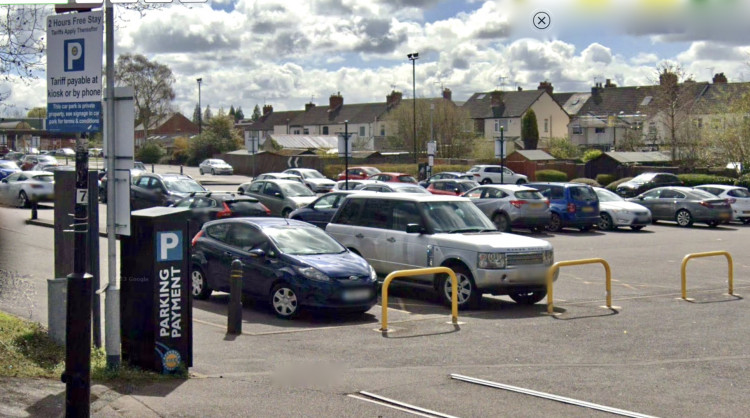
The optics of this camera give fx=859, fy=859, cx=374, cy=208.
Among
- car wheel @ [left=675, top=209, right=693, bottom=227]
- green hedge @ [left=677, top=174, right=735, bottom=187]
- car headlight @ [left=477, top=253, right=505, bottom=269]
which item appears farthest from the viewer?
green hedge @ [left=677, top=174, right=735, bottom=187]

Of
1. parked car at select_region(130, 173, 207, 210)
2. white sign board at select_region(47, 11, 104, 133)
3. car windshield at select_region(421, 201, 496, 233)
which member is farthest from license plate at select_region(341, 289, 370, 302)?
parked car at select_region(130, 173, 207, 210)

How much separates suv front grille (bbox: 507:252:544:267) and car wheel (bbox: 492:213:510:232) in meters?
14.1

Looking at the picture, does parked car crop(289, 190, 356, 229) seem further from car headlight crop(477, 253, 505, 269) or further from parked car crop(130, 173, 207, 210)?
car headlight crop(477, 253, 505, 269)

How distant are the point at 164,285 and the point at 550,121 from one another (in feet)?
277

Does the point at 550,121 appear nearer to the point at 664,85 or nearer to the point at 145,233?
the point at 664,85

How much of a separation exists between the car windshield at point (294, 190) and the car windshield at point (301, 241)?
1490 centimetres

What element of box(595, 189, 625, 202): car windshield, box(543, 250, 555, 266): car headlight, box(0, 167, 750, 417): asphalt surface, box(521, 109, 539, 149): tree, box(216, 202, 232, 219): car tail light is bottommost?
box(0, 167, 750, 417): asphalt surface

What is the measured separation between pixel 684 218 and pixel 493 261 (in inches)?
868

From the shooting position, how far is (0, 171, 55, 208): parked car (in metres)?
31.4

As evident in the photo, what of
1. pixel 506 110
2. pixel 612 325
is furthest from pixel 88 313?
pixel 506 110

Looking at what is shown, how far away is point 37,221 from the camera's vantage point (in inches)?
1033

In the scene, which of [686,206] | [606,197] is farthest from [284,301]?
[686,206]

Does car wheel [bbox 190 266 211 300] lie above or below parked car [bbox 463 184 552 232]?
below

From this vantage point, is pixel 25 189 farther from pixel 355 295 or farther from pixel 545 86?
pixel 545 86
